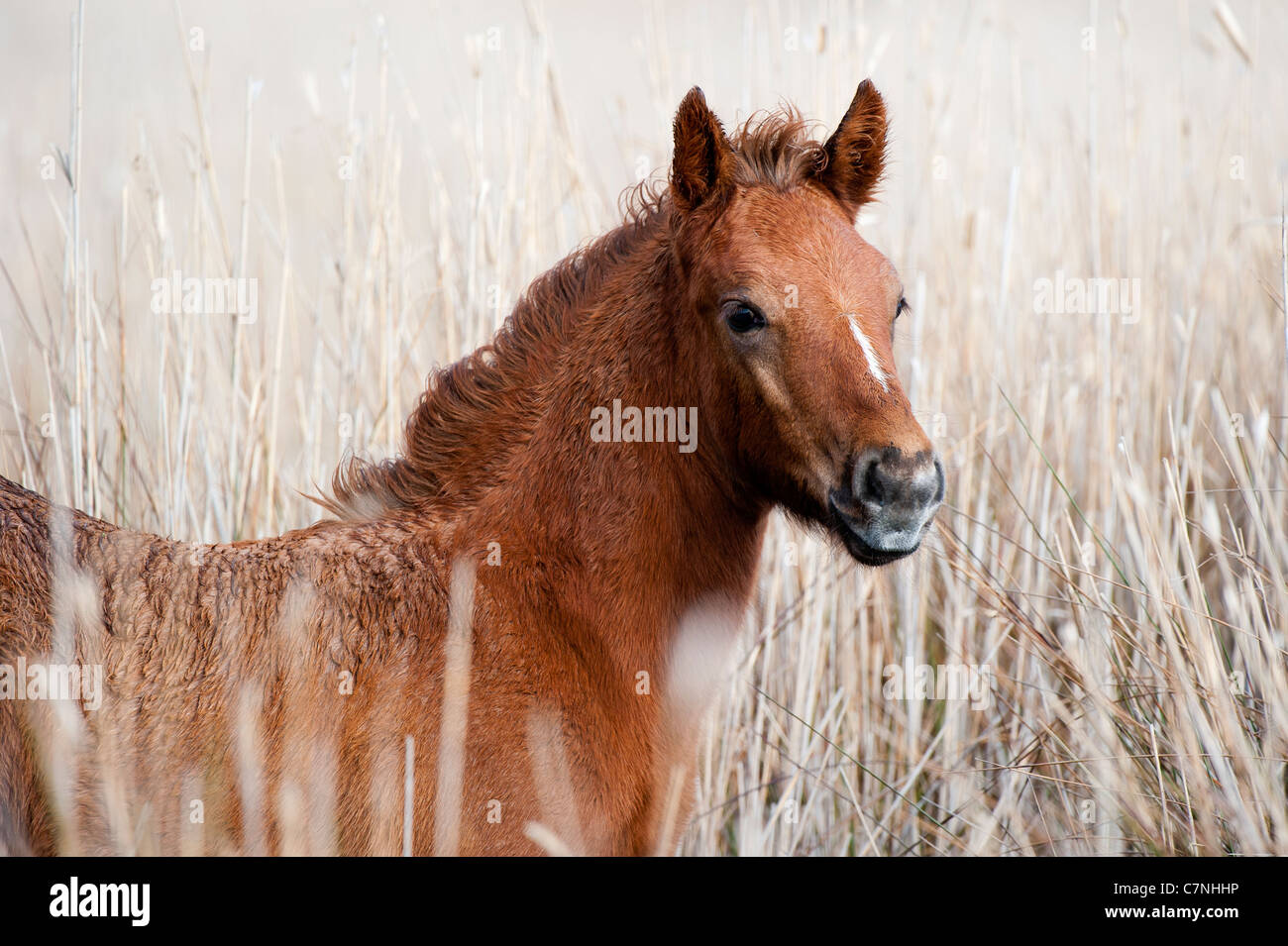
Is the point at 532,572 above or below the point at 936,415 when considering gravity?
below

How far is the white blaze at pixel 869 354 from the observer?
282cm

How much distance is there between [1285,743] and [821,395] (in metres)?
1.83

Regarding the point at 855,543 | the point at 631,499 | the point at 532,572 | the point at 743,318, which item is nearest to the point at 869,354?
the point at 743,318

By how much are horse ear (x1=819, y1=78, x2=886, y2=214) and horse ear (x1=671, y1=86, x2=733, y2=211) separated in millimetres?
341

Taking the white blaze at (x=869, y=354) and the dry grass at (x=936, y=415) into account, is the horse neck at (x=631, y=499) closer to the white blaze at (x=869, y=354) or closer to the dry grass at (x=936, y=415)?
the white blaze at (x=869, y=354)

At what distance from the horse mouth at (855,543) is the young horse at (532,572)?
10 mm

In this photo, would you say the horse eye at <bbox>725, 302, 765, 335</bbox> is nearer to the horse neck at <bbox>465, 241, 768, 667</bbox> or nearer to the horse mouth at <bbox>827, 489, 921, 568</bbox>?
the horse neck at <bbox>465, 241, 768, 667</bbox>

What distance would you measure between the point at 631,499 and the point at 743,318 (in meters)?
0.62

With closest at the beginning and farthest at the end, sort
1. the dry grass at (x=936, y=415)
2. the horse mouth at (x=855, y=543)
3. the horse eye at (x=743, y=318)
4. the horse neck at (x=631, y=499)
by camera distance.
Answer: the horse mouth at (x=855, y=543) → the horse eye at (x=743, y=318) → the horse neck at (x=631, y=499) → the dry grass at (x=936, y=415)

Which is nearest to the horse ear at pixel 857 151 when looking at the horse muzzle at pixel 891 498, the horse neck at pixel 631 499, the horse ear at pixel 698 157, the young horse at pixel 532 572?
the young horse at pixel 532 572

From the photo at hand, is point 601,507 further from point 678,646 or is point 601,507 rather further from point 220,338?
point 220,338

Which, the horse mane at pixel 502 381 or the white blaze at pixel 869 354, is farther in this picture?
the horse mane at pixel 502 381

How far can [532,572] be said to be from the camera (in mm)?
3104

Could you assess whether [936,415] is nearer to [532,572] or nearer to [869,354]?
[869,354]
